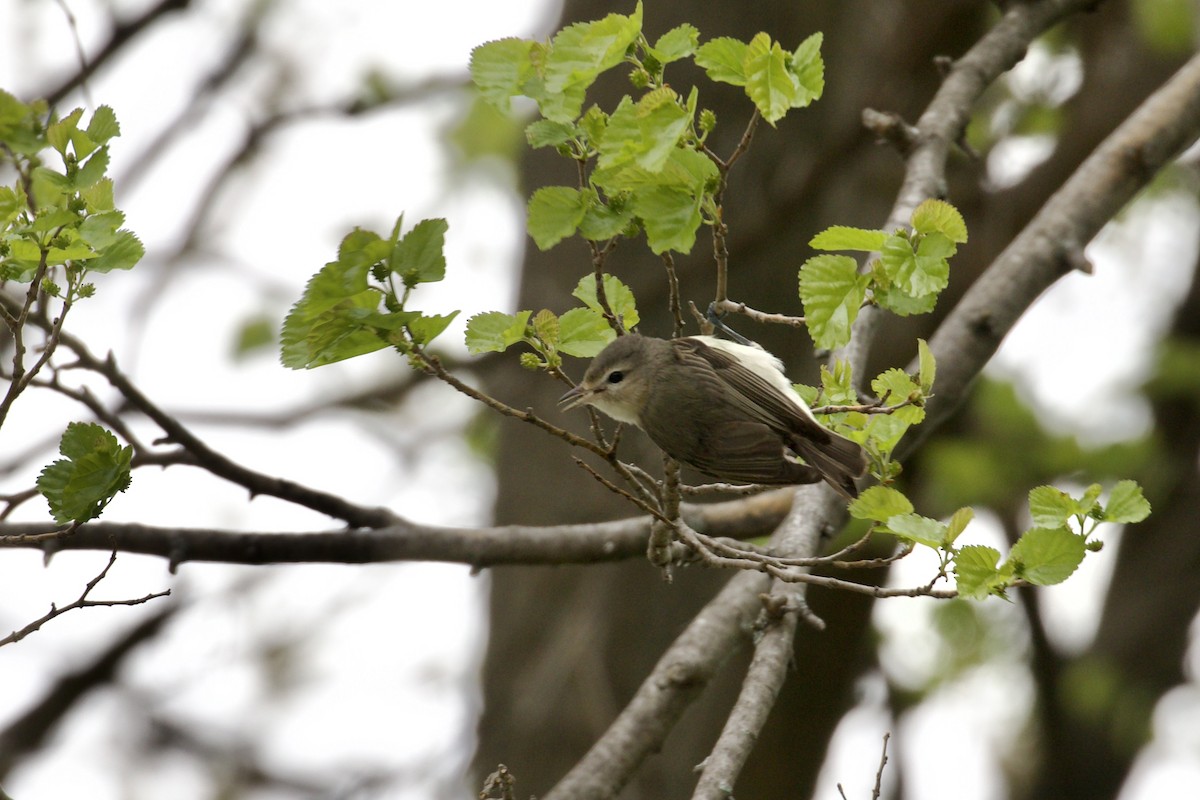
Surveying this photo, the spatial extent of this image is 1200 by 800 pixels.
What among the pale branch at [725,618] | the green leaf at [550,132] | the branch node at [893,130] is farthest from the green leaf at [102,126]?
the branch node at [893,130]

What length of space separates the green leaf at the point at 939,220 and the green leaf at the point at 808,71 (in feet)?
1.06

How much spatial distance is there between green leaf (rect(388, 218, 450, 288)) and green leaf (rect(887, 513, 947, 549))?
986 millimetres

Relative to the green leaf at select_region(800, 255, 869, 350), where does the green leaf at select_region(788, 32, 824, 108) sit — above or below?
above

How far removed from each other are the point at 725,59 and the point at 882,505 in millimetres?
946

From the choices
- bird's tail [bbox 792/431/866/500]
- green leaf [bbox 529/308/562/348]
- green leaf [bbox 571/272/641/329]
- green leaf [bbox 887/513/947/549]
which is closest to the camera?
green leaf [bbox 887/513/947/549]

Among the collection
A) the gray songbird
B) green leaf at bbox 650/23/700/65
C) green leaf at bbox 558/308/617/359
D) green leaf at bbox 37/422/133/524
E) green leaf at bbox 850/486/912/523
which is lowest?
green leaf at bbox 850/486/912/523

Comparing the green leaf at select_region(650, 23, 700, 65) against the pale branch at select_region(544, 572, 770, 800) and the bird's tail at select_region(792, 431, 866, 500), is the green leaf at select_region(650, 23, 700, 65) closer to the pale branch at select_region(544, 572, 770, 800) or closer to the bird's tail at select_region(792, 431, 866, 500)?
the bird's tail at select_region(792, 431, 866, 500)

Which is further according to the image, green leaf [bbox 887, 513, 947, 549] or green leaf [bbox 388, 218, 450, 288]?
green leaf [bbox 887, 513, 947, 549]

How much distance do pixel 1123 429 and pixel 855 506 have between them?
21.6 ft

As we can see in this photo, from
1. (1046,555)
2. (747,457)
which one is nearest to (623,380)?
(747,457)

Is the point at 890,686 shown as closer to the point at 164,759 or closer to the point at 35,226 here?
the point at 164,759

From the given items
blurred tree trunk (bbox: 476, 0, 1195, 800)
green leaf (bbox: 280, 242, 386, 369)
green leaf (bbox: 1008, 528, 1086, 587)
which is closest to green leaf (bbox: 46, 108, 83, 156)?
green leaf (bbox: 280, 242, 386, 369)

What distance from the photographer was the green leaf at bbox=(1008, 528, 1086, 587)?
2.21m

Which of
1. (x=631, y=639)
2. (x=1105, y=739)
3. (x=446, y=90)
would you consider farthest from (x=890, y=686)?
(x=446, y=90)
